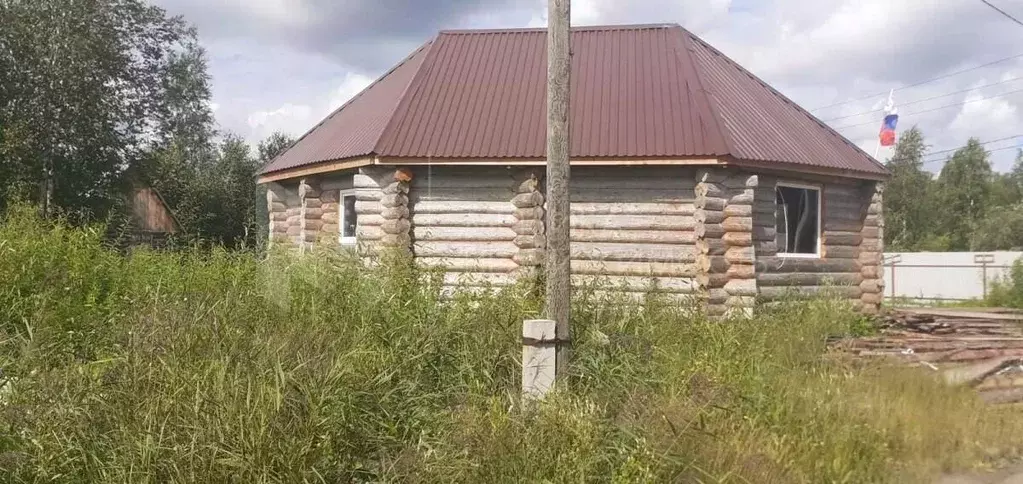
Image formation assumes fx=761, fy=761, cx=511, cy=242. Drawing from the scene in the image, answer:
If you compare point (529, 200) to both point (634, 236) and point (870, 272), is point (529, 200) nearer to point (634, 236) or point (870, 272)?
point (634, 236)

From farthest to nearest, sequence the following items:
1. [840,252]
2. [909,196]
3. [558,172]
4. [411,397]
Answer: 1. [909,196]
2. [840,252]
3. [558,172]
4. [411,397]

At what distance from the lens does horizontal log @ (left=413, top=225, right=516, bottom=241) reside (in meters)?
11.8

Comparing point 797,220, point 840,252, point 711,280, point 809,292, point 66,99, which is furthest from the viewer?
point 66,99

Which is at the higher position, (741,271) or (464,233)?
(464,233)

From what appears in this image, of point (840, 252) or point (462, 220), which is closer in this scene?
point (462, 220)

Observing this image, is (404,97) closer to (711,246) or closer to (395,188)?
(395,188)

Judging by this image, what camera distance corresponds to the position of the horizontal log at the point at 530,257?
37.4ft

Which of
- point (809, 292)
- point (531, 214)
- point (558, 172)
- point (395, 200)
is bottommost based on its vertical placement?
point (809, 292)

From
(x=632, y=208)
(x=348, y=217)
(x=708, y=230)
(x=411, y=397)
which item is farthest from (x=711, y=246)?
(x=411, y=397)

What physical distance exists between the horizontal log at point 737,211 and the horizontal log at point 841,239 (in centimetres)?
254

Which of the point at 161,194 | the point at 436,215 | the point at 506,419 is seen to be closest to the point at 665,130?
the point at 436,215

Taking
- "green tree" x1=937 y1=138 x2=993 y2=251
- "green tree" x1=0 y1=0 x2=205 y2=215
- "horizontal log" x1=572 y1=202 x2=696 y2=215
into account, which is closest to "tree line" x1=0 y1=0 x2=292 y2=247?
"green tree" x1=0 y1=0 x2=205 y2=215

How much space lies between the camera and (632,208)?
11508 millimetres

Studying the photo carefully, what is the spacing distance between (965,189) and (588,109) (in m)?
53.5
